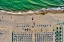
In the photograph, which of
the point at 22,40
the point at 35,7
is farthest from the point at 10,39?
the point at 35,7

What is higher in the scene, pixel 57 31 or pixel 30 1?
pixel 30 1

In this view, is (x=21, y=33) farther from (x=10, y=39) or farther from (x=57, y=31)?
(x=57, y=31)

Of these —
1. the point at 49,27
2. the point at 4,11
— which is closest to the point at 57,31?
the point at 49,27

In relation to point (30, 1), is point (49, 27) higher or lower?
lower

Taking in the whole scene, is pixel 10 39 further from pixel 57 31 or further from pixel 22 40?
pixel 57 31

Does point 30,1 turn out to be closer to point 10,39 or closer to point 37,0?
point 37,0

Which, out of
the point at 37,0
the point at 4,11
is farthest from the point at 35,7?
the point at 4,11
